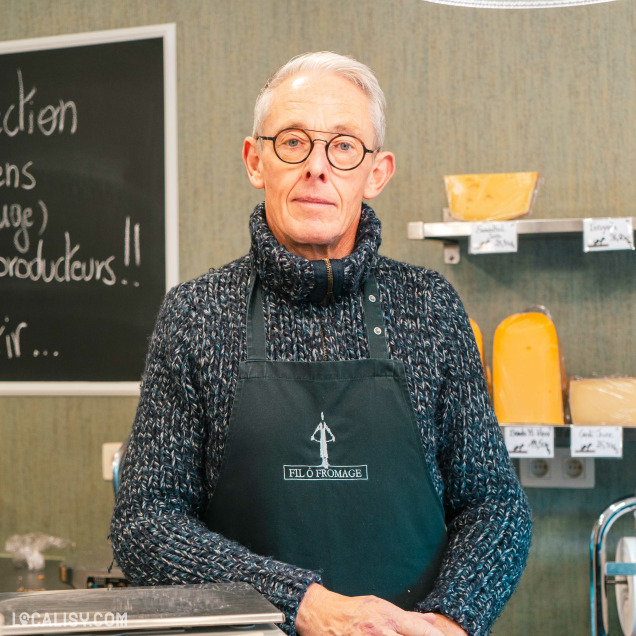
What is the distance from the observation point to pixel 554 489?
7.59 ft

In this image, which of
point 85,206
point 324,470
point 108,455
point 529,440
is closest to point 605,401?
point 529,440

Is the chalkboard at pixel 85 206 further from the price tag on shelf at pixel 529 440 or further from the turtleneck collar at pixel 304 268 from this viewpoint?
the turtleneck collar at pixel 304 268

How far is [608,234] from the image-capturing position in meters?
1.98

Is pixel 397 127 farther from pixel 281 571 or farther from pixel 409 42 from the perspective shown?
pixel 281 571

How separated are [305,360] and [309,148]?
0.33 m

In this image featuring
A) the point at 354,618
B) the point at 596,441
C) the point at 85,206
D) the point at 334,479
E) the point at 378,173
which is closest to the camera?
the point at 354,618

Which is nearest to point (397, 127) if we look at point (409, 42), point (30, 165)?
point (409, 42)

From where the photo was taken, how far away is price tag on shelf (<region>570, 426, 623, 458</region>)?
195cm

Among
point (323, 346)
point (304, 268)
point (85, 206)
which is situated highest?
point (85, 206)

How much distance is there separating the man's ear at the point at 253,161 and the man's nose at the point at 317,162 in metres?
0.12

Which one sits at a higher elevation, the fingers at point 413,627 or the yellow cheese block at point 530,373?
the yellow cheese block at point 530,373

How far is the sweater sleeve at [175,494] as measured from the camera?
1118 millimetres

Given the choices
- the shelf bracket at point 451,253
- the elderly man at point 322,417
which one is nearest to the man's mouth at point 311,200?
the elderly man at point 322,417

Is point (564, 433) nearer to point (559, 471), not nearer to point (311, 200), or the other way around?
point (559, 471)
